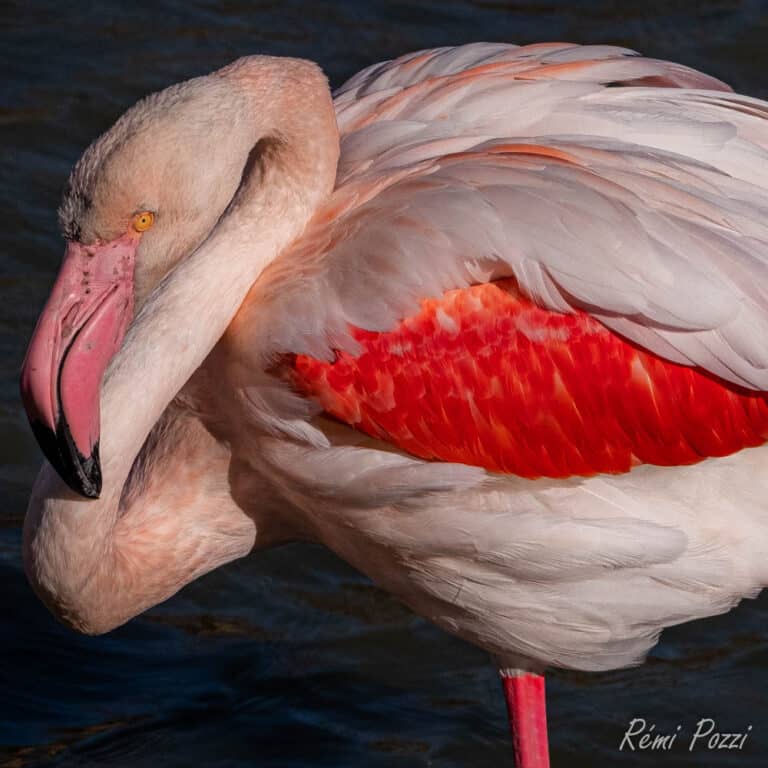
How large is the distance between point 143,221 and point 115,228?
90 mm

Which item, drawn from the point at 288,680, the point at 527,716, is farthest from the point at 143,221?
the point at 288,680

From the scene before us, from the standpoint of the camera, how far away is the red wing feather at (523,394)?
183 inches

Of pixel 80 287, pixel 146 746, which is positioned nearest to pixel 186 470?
pixel 80 287

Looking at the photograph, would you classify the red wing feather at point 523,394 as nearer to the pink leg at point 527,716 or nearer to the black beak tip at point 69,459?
the black beak tip at point 69,459

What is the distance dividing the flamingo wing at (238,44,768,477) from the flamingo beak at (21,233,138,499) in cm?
46

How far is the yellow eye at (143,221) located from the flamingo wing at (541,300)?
45 cm

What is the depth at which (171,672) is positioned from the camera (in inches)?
246

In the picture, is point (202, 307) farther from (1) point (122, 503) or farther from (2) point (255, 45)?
Answer: (2) point (255, 45)

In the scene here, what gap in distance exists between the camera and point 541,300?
15.1 ft
